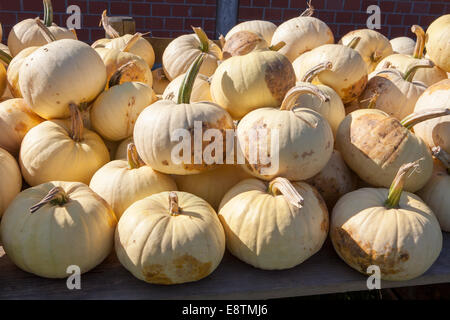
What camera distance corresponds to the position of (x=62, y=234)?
49.9 inches

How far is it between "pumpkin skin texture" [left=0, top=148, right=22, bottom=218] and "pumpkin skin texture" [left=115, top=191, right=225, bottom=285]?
0.48 m

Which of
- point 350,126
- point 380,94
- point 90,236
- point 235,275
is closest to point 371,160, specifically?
point 350,126

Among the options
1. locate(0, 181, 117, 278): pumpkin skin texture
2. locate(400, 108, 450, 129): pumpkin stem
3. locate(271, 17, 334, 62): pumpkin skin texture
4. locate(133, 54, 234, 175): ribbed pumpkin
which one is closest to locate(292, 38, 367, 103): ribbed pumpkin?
locate(400, 108, 450, 129): pumpkin stem

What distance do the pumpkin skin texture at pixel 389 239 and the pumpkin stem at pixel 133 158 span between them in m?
0.81

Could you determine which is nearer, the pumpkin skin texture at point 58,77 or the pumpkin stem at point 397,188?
the pumpkin stem at point 397,188

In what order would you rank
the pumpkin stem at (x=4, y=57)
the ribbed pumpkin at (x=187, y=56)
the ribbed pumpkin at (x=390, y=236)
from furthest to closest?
the ribbed pumpkin at (x=187, y=56), the pumpkin stem at (x=4, y=57), the ribbed pumpkin at (x=390, y=236)

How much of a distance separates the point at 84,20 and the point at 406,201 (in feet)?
13.8

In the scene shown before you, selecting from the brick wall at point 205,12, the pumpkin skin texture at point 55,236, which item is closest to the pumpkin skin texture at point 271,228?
the pumpkin skin texture at point 55,236

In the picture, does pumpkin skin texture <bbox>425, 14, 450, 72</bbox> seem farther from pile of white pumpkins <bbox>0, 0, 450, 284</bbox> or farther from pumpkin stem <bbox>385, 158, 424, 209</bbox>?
pumpkin stem <bbox>385, 158, 424, 209</bbox>

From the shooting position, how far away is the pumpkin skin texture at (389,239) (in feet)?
4.43

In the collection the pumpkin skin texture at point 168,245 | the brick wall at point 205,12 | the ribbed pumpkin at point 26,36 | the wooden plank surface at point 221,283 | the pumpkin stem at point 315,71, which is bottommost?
the wooden plank surface at point 221,283

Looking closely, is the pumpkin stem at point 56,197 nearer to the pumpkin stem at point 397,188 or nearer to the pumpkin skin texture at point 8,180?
the pumpkin skin texture at point 8,180

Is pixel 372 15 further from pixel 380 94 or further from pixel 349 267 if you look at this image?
pixel 349 267

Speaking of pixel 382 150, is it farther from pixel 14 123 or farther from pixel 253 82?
pixel 14 123
